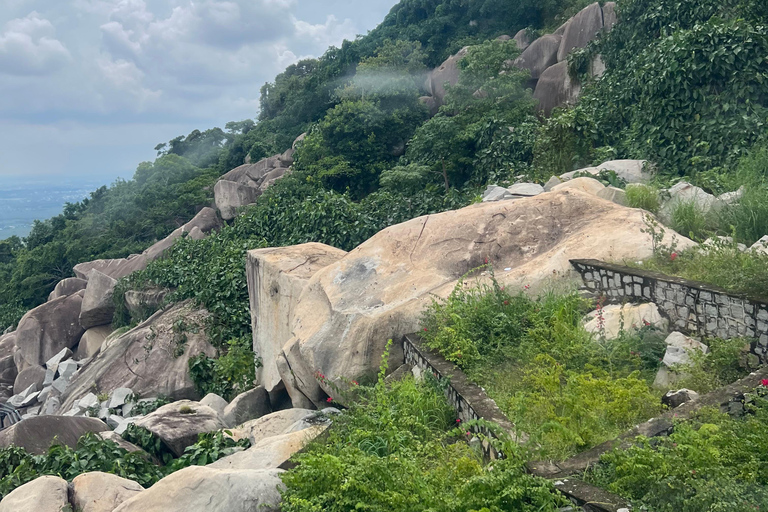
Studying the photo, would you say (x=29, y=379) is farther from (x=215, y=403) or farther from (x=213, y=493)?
(x=213, y=493)

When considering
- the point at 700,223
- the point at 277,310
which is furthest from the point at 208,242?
the point at 700,223

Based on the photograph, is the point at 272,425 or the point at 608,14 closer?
the point at 272,425

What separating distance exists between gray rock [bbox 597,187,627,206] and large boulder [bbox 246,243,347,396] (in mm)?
4511

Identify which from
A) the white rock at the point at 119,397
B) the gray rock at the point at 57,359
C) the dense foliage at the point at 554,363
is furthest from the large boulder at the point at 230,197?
the dense foliage at the point at 554,363

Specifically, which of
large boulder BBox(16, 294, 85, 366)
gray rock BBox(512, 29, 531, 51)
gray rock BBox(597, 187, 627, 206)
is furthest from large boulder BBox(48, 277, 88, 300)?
gray rock BBox(512, 29, 531, 51)

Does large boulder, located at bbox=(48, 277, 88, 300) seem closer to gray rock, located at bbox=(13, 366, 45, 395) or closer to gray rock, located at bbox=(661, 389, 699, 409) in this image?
Result: gray rock, located at bbox=(13, 366, 45, 395)

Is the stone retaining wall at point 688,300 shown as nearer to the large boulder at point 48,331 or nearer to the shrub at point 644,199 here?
the shrub at point 644,199

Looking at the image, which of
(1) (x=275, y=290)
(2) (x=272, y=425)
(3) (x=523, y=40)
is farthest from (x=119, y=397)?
(3) (x=523, y=40)

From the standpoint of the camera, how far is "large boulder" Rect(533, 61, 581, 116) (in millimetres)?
21375

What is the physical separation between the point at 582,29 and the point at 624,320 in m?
20.5

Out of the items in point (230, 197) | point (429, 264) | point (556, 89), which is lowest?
point (429, 264)

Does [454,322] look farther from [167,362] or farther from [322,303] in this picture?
[167,362]

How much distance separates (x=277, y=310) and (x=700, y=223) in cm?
645

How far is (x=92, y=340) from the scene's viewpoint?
59.4 ft
